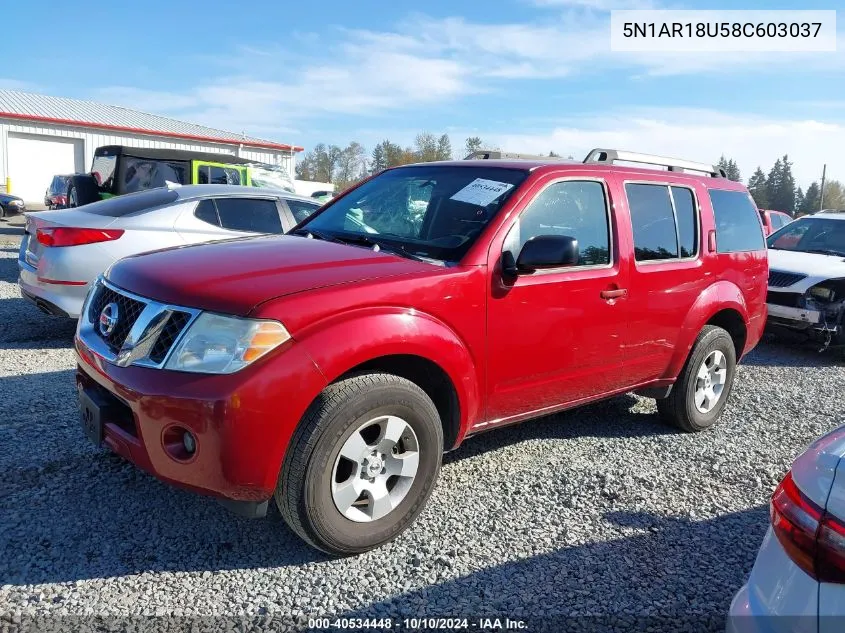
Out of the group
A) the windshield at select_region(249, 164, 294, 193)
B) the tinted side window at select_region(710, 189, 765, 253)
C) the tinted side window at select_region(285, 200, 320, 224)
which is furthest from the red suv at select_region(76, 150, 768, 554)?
the windshield at select_region(249, 164, 294, 193)

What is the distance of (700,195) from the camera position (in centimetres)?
481

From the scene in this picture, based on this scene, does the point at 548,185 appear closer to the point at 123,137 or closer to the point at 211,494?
the point at 211,494

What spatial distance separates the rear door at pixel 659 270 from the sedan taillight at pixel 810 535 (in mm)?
2299

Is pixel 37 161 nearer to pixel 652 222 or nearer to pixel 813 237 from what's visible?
pixel 813 237

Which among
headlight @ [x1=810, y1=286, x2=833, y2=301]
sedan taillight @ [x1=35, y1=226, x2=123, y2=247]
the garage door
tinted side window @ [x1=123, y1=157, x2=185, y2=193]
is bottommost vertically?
headlight @ [x1=810, y1=286, x2=833, y2=301]

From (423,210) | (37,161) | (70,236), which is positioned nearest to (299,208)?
(70,236)

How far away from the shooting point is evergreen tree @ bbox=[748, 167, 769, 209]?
74.2m

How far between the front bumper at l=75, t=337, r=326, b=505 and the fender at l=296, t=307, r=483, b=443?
9 centimetres

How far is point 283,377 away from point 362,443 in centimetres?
51

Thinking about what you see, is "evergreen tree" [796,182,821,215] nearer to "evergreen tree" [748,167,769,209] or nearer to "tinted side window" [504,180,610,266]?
"evergreen tree" [748,167,769,209]

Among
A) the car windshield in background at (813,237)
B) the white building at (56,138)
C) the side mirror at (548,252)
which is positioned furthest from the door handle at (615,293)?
the white building at (56,138)

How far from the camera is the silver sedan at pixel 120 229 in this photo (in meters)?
5.93

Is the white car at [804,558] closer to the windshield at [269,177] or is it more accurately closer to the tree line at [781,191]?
the windshield at [269,177]

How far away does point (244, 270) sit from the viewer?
9.85ft
